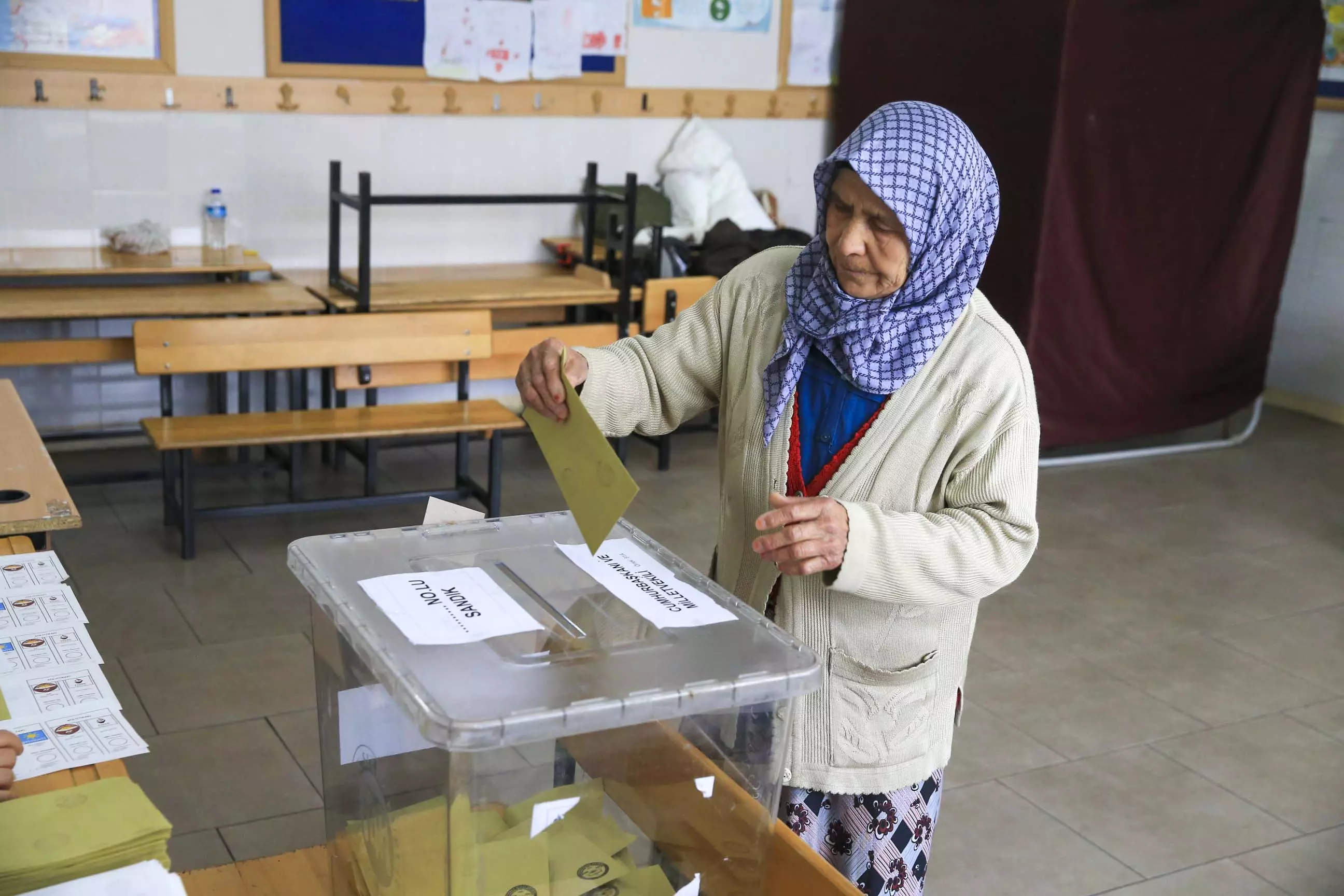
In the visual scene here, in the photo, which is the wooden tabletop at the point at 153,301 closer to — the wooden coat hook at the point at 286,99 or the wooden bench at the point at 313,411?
the wooden bench at the point at 313,411

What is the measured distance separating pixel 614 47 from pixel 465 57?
662 millimetres

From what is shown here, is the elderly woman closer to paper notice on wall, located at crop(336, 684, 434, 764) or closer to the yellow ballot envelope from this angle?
the yellow ballot envelope

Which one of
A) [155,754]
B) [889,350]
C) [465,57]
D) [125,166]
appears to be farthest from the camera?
[465,57]

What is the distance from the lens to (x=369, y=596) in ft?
3.56

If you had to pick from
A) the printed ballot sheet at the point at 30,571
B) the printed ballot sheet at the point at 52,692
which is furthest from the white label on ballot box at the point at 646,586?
the printed ballot sheet at the point at 30,571

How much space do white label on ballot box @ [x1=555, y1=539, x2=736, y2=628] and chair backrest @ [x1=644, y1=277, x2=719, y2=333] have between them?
3.49 metres

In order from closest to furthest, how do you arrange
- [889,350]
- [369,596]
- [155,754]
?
[369,596]
[889,350]
[155,754]

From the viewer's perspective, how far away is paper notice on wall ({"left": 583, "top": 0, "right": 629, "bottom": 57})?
528 centimetres

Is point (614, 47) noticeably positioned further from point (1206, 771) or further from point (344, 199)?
point (1206, 771)

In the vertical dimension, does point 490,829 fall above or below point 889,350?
below

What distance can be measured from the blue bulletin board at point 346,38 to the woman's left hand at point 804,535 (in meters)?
4.07

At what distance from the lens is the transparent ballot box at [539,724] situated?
3.07ft

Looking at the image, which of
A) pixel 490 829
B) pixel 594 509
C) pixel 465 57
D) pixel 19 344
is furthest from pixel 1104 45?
pixel 490 829

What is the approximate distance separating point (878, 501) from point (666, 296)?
3390 mm
